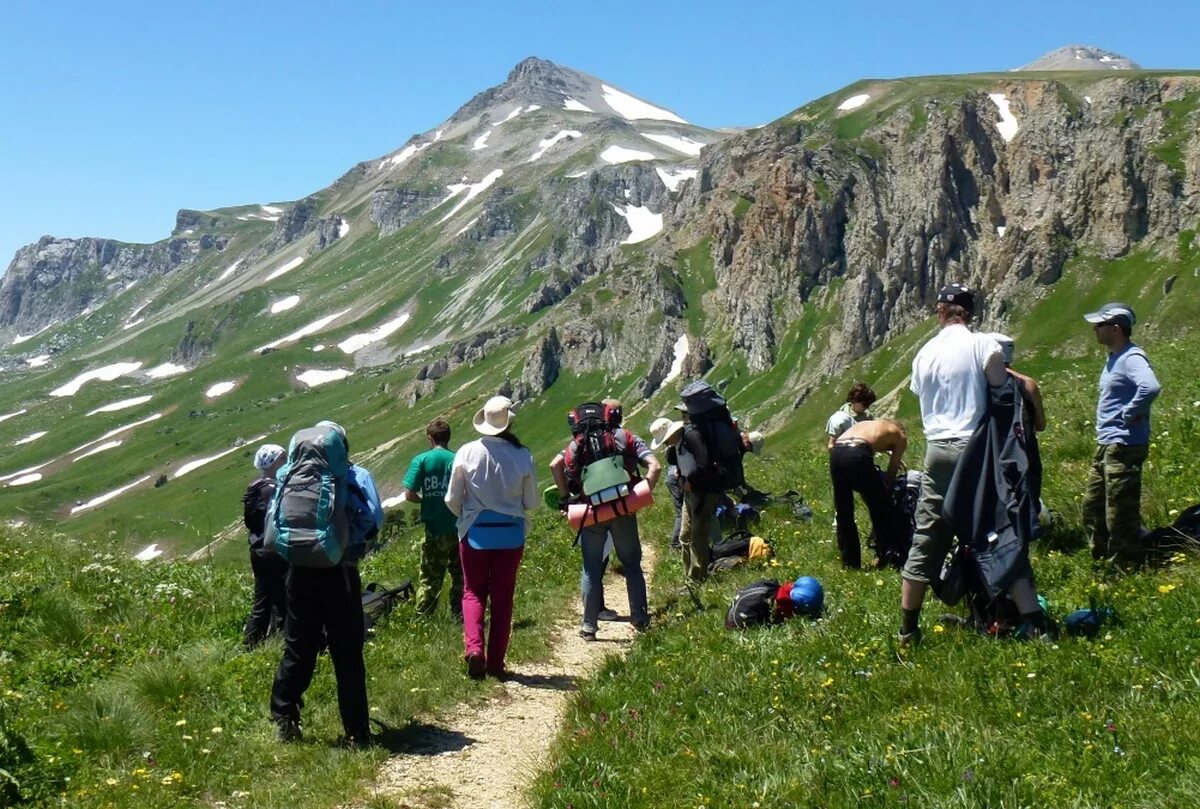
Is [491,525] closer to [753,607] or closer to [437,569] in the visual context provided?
[437,569]

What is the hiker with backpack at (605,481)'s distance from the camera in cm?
Result: 1203

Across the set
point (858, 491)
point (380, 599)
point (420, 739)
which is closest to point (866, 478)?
point (858, 491)

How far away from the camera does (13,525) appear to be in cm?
1748

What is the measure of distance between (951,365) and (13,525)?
1698cm

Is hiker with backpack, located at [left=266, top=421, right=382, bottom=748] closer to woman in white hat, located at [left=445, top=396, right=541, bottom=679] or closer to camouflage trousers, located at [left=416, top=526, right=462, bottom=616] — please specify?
woman in white hat, located at [left=445, top=396, right=541, bottom=679]

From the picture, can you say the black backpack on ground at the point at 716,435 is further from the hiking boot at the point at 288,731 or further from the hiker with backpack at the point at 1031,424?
the hiking boot at the point at 288,731

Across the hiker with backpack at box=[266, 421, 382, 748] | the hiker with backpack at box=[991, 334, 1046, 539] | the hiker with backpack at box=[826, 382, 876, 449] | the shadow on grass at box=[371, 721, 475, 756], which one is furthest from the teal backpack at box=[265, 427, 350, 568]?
the hiker with backpack at box=[826, 382, 876, 449]

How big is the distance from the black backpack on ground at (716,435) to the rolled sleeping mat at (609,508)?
2.74 feet

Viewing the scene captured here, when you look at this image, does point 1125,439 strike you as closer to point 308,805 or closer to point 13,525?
point 308,805

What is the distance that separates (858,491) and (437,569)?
228 inches

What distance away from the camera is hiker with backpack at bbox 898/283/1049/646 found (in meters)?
7.82

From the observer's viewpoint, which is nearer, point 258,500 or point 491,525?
point 491,525

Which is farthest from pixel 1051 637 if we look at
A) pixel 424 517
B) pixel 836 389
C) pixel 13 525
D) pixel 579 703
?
pixel 836 389

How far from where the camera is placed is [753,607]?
10133 millimetres
